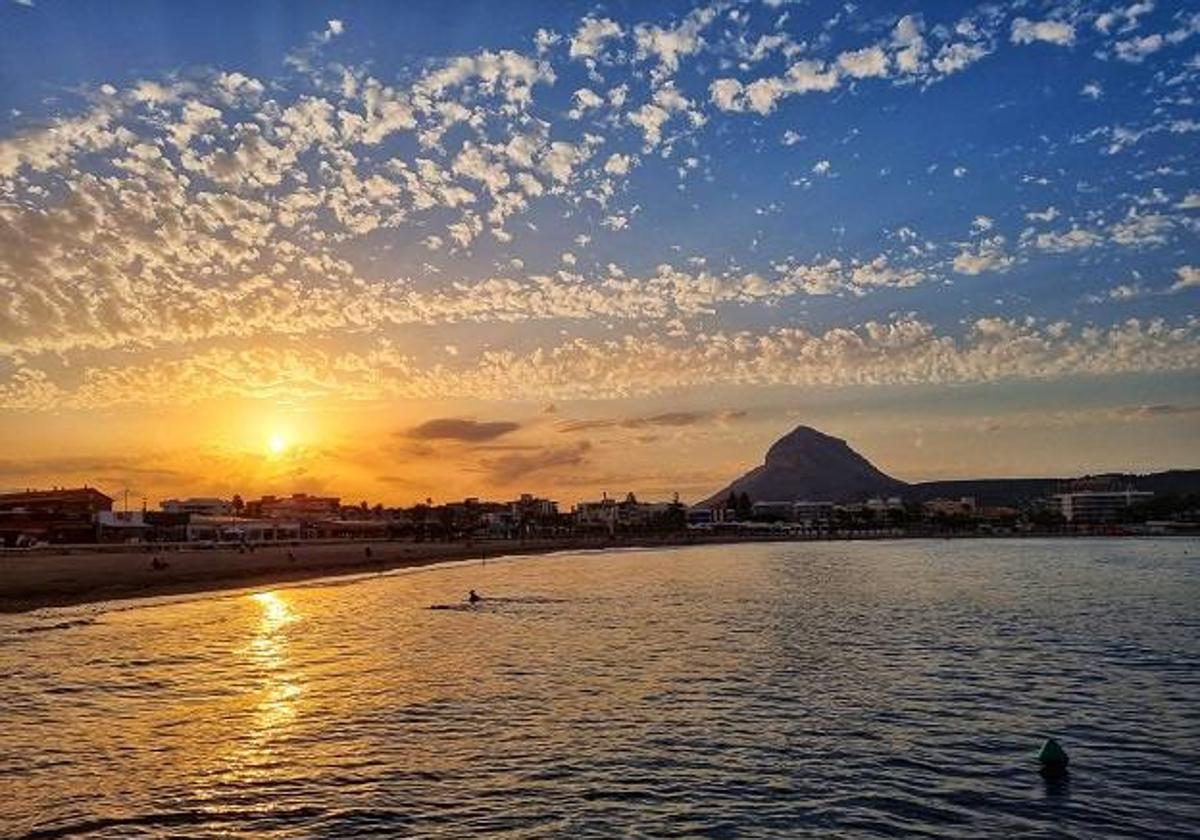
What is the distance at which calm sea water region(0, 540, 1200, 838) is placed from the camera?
1870 cm

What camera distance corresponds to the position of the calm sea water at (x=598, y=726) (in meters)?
18.7

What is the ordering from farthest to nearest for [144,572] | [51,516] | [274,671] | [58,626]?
[51,516] → [144,572] → [58,626] → [274,671]

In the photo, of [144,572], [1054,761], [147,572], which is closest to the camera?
[1054,761]

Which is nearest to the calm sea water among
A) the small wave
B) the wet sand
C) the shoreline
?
the small wave

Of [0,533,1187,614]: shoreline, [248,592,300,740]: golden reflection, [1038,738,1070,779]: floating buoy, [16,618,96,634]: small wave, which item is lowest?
[1038,738,1070,779]: floating buoy

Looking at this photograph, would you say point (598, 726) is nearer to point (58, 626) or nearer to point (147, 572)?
point (58, 626)

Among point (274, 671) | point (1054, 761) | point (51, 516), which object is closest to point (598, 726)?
point (1054, 761)

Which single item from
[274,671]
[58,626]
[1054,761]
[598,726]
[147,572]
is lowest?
[1054,761]

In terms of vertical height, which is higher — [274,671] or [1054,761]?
[274,671]

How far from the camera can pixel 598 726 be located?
26422 mm

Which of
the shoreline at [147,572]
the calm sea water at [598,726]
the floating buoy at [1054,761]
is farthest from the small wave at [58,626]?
the floating buoy at [1054,761]

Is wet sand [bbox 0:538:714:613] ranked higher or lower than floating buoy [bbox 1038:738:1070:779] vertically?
higher

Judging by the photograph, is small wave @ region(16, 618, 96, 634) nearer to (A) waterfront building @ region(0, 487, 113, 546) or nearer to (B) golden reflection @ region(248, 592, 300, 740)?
(B) golden reflection @ region(248, 592, 300, 740)

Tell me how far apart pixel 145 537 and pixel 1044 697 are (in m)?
182
